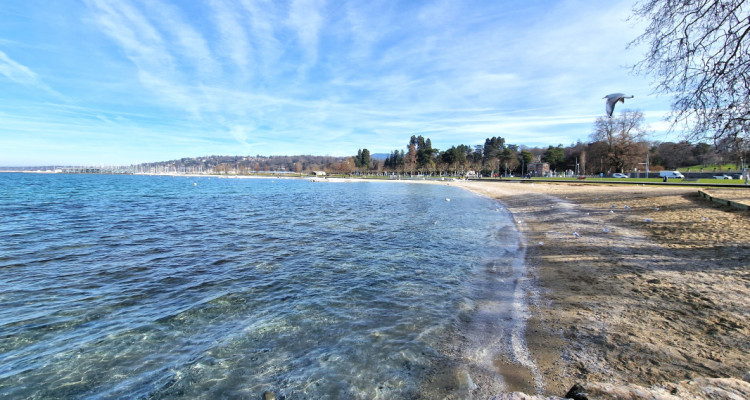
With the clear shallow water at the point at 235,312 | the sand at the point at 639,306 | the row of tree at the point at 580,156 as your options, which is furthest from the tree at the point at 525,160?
the clear shallow water at the point at 235,312

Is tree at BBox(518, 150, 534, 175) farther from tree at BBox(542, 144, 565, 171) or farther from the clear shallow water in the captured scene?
the clear shallow water

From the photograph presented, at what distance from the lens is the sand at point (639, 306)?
169 inches

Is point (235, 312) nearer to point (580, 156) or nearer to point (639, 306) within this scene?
point (639, 306)

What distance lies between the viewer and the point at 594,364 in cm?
451

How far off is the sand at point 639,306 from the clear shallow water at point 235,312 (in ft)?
3.83

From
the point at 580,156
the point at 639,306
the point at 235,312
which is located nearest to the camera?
the point at 639,306

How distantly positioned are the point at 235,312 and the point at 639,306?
821cm

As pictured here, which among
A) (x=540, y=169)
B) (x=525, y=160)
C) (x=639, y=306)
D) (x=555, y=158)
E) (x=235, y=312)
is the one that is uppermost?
(x=555, y=158)

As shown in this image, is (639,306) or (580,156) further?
(580,156)

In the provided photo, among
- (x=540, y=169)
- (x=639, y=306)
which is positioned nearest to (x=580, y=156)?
(x=540, y=169)

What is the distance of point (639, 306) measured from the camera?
6.24 m

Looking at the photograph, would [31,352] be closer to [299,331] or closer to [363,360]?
[299,331]

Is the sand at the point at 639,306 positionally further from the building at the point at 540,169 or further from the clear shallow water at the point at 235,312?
the building at the point at 540,169

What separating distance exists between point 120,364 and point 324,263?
6.07m
